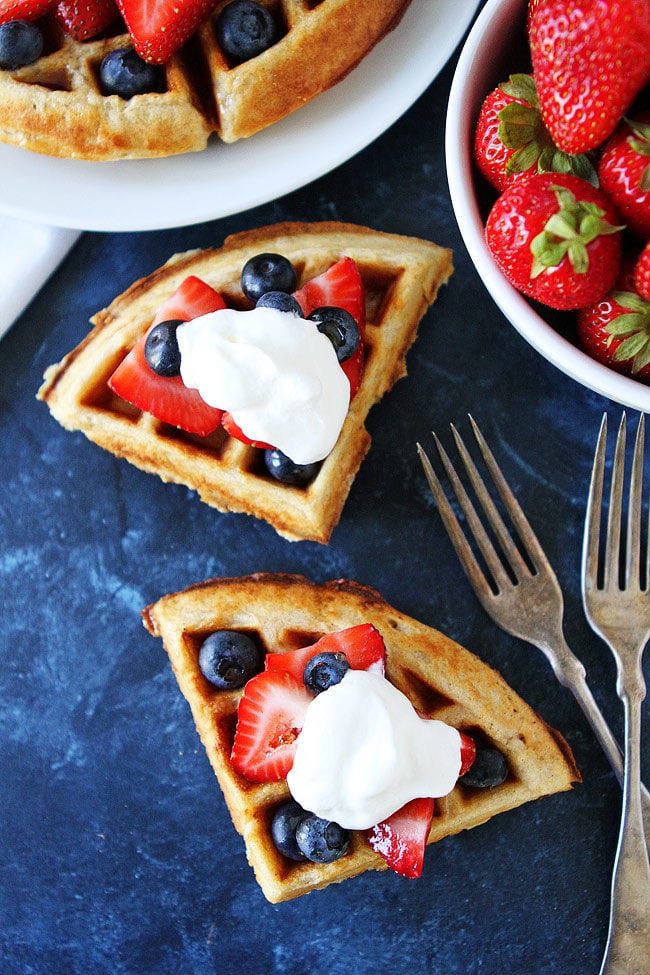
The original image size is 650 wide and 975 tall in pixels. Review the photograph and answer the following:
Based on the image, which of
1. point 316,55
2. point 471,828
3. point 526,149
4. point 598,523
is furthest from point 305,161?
point 471,828

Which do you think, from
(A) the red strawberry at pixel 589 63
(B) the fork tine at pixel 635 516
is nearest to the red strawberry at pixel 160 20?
(A) the red strawberry at pixel 589 63

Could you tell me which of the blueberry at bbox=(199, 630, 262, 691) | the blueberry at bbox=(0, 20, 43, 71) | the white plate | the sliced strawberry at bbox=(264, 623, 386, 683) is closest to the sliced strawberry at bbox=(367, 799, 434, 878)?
the sliced strawberry at bbox=(264, 623, 386, 683)

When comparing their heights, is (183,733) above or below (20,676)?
below

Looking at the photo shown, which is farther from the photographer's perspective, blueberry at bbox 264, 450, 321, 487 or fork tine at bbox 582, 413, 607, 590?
fork tine at bbox 582, 413, 607, 590

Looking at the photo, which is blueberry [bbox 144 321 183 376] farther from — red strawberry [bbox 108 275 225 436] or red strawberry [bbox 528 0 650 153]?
red strawberry [bbox 528 0 650 153]

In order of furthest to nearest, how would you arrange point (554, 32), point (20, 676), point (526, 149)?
point (20, 676) → point (526, 149) → point (554, 32)

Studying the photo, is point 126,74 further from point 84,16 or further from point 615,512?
point 615,512

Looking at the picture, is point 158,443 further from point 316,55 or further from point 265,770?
point 316,55
